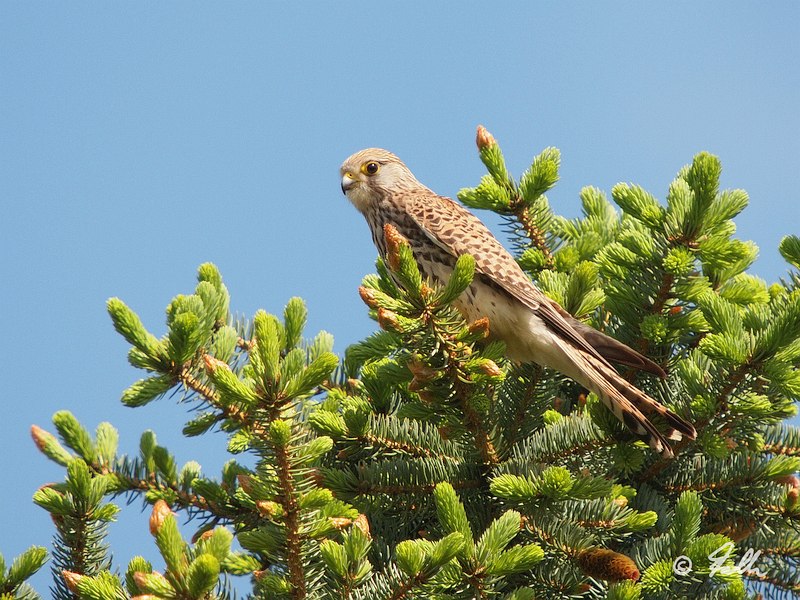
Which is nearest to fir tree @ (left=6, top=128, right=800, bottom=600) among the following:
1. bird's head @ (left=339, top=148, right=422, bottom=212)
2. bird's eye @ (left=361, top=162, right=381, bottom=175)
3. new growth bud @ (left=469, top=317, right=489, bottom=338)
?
new growth bud @ (left=469, top=317, right=489, bottom=338)

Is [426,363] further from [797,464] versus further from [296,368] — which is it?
[797,464]

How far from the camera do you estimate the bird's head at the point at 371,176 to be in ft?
16.2

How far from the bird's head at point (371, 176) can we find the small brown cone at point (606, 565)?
262 centimetres

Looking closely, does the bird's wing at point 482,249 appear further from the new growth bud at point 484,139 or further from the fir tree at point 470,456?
the new growth bud at point 484,139

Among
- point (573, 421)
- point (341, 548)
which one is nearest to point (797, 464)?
point (573, 421)

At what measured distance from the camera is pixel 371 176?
5.03 meters

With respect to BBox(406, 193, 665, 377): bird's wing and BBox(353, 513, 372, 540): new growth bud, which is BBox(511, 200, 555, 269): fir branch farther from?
BBox(353, 513, 372, 540): new growth bud

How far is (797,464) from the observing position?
10.1 ft

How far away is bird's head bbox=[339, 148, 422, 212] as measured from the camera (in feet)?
16.2

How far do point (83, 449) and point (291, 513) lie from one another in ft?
3.90

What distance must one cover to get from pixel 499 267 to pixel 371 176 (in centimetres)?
130

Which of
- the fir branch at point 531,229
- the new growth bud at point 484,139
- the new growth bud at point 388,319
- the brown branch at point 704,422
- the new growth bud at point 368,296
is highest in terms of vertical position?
the new growth bud at point 484,139

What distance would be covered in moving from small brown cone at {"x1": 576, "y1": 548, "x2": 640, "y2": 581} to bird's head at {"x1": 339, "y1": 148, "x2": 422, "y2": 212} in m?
2.62

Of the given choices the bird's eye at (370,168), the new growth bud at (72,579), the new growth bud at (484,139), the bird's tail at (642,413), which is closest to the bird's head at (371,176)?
the bird's eye at (370,168)
